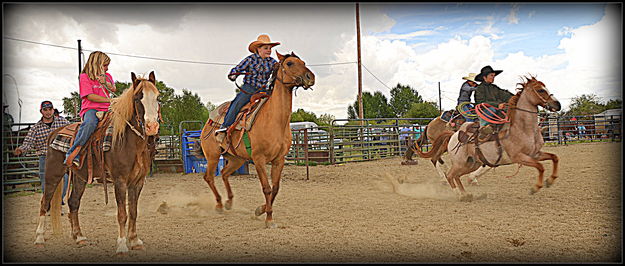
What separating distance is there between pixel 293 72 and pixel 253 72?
803 mm

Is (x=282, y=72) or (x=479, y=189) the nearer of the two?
(x=282, y=72)

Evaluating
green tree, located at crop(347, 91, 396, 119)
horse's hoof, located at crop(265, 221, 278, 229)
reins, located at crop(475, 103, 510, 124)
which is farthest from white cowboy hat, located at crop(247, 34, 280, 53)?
green tree, located at crop(347, 91, 396, 119)

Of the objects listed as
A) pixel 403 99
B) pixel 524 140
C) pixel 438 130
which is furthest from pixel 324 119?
pixel 524 140

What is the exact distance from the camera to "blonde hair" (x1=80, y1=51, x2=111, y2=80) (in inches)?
176

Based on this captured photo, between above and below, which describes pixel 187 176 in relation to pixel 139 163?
below

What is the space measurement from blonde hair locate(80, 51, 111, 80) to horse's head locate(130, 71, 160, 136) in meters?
0.70

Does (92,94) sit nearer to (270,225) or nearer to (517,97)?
(270,225)

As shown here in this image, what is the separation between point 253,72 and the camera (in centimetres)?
579

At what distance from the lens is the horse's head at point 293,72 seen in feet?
16.8

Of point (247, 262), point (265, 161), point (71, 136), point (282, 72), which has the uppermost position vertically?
point (282, 72)

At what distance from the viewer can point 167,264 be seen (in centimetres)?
382

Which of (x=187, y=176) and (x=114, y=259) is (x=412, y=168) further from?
(x=114, y=259)

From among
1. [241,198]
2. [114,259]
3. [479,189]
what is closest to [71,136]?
[114,259]

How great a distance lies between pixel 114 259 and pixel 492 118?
18.5ft
